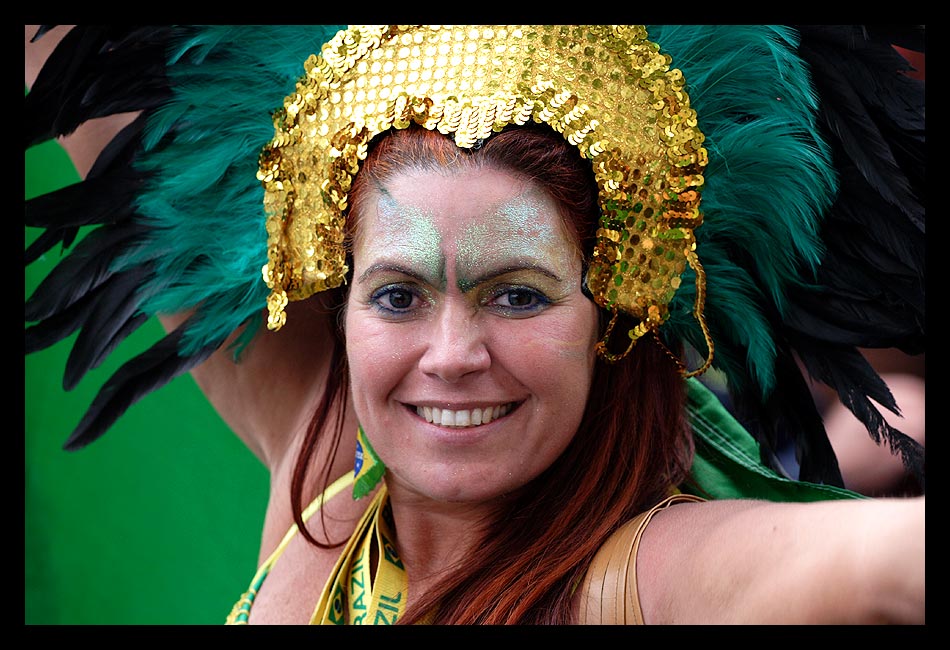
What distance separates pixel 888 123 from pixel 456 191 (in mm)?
689

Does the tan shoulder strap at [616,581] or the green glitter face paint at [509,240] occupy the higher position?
the green glitter face paint at [509,240]

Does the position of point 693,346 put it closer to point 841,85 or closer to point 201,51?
point 841,85

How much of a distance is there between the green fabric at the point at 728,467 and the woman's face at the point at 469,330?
34cm

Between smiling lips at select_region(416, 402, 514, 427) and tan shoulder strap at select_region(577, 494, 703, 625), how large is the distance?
24cm

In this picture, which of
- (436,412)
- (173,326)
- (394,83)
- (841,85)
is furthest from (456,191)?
(173,326)

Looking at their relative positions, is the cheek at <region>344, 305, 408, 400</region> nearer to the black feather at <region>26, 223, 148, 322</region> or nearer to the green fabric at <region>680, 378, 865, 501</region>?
the green fabric at <region>680, 378, 865, 501</region>

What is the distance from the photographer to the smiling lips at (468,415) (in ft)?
4.80

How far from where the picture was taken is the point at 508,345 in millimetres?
1429

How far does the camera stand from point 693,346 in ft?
5.48

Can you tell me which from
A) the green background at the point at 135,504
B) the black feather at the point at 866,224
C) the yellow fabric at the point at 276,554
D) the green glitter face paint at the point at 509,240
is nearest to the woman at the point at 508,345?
the green glitter face paint at the point at 509,240

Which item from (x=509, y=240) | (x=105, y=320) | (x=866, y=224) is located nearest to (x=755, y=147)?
(x=866, y=224)

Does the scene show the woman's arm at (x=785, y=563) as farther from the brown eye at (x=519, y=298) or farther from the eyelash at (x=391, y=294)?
the eyelash at (x=391, y=294)

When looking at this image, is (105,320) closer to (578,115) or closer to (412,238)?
(412,238)

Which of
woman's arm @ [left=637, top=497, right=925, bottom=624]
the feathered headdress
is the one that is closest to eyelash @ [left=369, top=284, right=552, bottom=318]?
the feathered headdress
